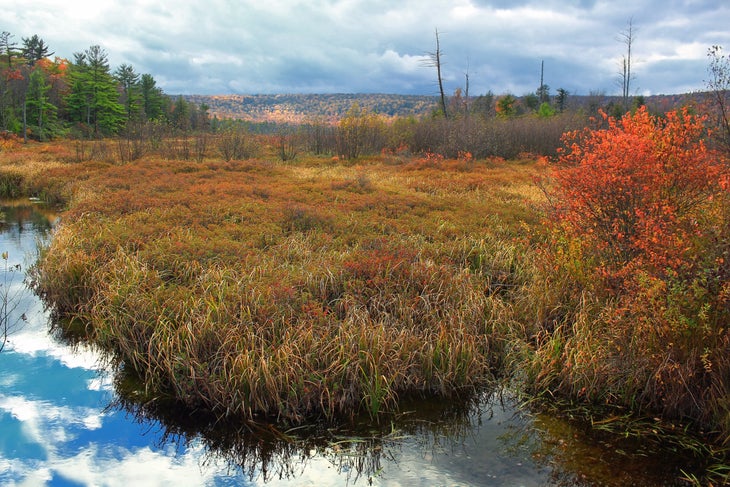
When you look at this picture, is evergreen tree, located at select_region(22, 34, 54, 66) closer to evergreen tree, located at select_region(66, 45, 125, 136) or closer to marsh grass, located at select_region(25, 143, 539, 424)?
evergreen tree, located at select_region(66, 45, 125, 136)

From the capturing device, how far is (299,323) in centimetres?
638

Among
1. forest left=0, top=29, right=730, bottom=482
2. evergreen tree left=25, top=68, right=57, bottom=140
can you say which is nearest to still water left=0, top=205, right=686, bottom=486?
forest left=0, top=29, right=730, bottom=482

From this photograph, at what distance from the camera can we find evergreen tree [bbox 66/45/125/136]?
54.3m

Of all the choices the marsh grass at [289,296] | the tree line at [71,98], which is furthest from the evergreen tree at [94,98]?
the marsh grass at [289,296]

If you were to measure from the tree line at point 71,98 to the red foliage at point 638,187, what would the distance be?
3796 centimetres

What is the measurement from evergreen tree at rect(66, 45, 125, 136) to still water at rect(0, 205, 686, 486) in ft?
178

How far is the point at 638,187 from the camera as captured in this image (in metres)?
6.41

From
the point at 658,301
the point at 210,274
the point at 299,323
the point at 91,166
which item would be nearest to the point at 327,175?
the point at 91,166

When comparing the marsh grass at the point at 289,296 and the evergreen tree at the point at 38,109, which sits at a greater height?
the evergreen tree at the point at 38,109

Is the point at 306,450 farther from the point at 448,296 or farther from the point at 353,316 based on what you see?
the point at 448,296

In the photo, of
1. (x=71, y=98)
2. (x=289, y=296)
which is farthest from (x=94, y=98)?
(x=289, y=296)

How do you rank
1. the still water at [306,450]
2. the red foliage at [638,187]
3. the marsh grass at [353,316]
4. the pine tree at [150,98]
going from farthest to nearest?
the pine tree at [150,98]
the red foliage at [638,187]
the marsh grass at [353,316]
the still water at [306,450]

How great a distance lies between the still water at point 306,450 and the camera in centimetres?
463

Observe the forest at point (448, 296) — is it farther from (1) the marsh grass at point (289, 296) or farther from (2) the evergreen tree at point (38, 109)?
(2) the evergreen tree at point (38, 109)
